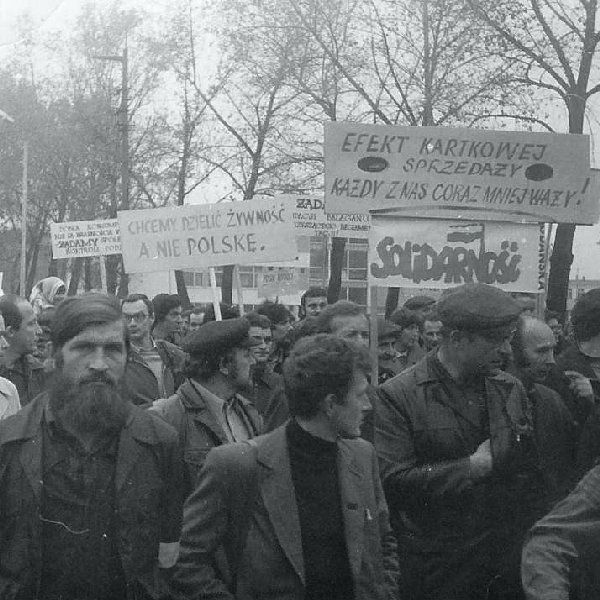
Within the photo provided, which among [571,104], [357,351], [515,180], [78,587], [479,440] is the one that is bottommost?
[78,587]

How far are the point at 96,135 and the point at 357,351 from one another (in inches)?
1347

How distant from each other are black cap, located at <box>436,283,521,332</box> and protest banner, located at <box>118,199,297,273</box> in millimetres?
6369

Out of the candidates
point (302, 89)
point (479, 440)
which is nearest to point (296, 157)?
point (302, 89)

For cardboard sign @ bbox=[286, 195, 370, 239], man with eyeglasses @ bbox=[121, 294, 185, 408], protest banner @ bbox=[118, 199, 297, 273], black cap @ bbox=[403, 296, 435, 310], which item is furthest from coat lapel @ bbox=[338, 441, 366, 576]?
cardboard sign @ bbox=[286, 195, 370, 239]

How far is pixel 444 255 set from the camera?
766cm

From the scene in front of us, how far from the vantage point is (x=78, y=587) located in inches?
138

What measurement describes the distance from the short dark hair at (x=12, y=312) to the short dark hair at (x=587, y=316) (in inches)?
152

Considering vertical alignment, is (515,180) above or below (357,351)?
above

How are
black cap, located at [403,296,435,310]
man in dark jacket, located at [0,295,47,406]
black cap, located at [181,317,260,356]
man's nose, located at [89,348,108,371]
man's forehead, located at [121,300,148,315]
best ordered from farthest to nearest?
black cap, located at [403,296,435,310] → man's forehead, located at [121,300,148,315] → man in dark jacket, located at [0,295,47,406] → black cap, located at [181,317,260,356] → man's nose, located at [89,348,108,371]

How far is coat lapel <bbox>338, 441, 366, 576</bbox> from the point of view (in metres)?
3.59

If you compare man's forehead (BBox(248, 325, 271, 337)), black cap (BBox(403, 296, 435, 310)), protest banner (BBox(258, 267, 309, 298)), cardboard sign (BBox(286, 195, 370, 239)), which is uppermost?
cardboard sign (BBox(286, 195, 370, 239))

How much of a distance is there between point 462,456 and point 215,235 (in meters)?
7.07

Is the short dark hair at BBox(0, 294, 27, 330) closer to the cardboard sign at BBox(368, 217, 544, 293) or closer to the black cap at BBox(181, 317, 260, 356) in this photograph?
the cardboard sign at BBox(368, 217, 544, 293)

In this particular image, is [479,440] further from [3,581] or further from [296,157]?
[296,157]
